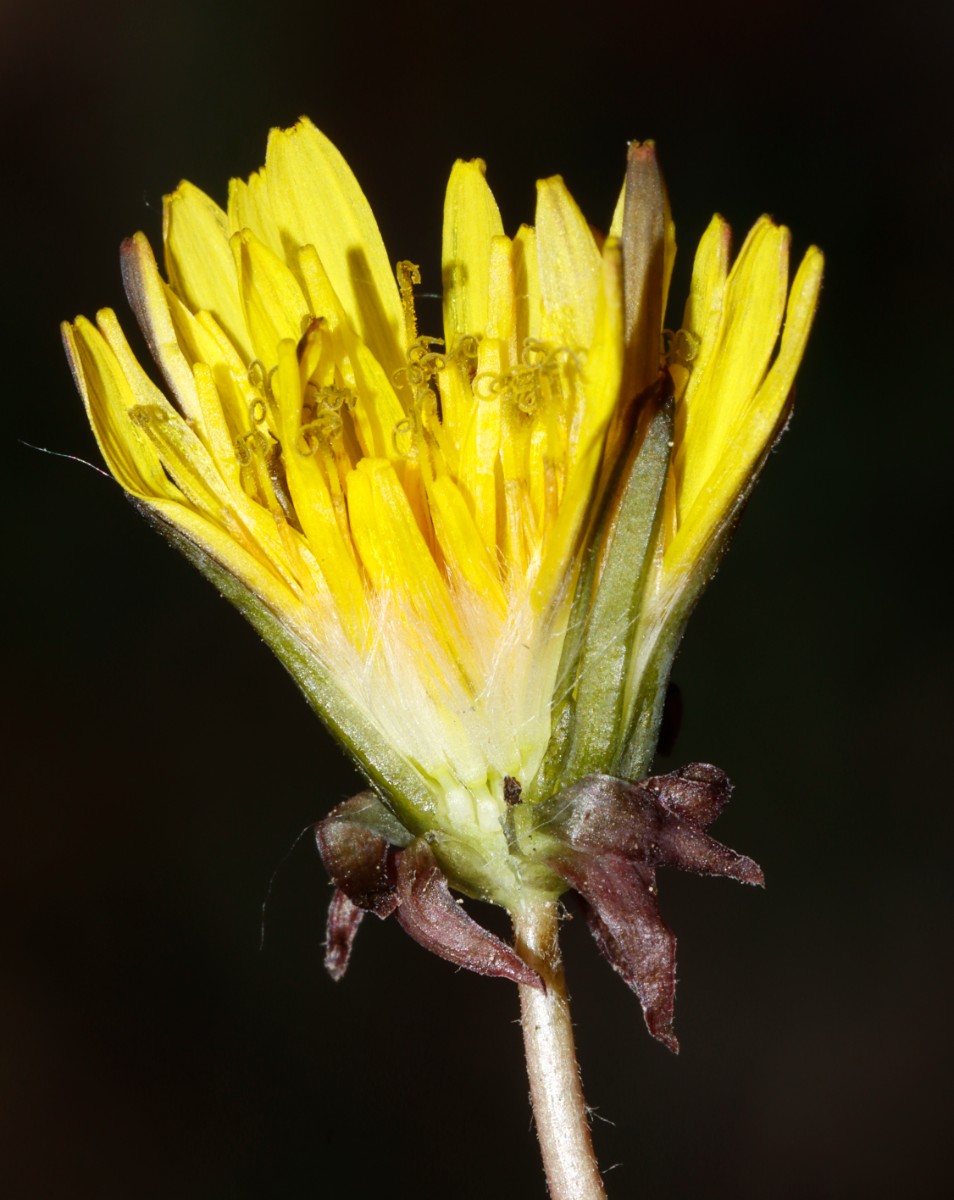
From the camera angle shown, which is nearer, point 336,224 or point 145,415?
point 145,415

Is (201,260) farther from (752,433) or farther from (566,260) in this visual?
(752,433)

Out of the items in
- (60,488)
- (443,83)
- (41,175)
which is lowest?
(60,488)

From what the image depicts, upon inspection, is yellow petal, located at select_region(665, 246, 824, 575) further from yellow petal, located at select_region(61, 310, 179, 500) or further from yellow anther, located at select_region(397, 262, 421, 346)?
yellow petal, located at select_region(61, 310, 179, 500)

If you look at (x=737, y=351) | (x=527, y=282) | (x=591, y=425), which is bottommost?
(x=591, y=425)

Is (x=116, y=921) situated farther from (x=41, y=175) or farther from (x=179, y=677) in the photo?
(x=41, y=175)

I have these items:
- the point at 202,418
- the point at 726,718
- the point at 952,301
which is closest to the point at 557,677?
the point at 202,418

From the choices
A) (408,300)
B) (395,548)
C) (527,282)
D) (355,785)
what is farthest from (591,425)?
(355,785)

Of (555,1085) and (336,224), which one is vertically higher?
(336,224)

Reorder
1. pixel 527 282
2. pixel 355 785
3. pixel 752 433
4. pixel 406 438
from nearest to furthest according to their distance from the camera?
pixel 752 433 < pixel 406 438 < pixel 527 282 < pixel 355 785

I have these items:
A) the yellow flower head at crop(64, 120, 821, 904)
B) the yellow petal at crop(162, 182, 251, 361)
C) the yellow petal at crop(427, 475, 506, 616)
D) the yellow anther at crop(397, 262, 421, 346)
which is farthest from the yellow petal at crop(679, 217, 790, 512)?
the yellow petal at crop(162, 182, 251, 361)
